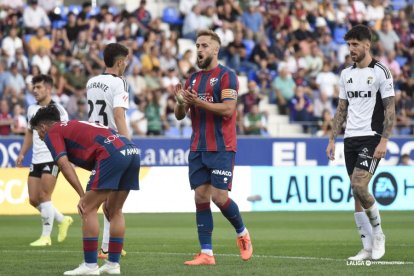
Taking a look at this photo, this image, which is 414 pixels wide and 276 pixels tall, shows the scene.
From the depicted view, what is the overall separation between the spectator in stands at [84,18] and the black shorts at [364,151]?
57.7 feet

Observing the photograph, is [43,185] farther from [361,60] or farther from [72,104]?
[72,104]

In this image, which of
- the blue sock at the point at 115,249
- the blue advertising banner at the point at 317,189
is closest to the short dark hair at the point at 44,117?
the blue sock at the point at 115,249

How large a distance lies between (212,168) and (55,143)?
2168mm

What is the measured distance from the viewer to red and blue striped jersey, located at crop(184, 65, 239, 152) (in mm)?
12477

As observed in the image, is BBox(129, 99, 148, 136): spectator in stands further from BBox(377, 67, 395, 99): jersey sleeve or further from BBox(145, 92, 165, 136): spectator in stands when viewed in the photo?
BBox(377, 67, 395, 99): jersey sleeve

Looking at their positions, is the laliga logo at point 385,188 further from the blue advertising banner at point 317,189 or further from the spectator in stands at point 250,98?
the spectator in stands at point 250,98

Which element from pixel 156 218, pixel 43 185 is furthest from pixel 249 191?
pixel 43 185

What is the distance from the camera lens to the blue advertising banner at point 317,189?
24797 mm

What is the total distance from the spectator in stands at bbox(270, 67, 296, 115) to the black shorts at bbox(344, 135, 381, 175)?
17783mm

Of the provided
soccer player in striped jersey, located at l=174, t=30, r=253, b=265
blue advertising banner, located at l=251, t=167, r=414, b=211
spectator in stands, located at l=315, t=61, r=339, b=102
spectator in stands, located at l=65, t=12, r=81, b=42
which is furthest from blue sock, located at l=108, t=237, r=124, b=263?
spectator in stands, located at l=315, t=61, r=339, b=102

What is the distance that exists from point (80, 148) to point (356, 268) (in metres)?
3.19

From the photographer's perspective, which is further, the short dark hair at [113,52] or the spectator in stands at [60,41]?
the spectator in stands at [60,41]

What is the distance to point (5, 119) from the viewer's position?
27.0 meters

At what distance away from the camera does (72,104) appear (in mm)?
27172
